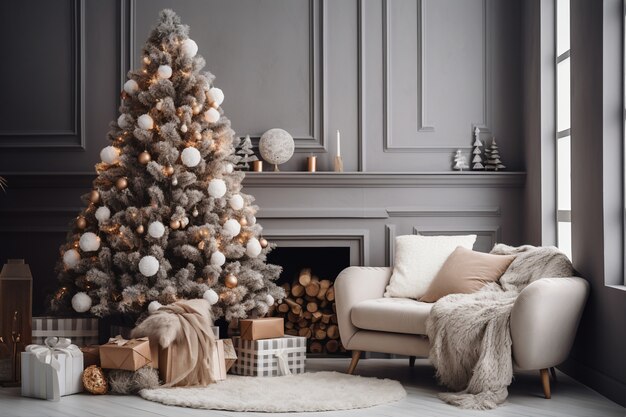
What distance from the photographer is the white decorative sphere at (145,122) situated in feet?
14.2

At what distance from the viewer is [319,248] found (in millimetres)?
5391

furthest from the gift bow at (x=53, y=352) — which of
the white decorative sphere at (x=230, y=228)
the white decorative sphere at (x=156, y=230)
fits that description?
the white decorative sphere at (x=230, y=228)

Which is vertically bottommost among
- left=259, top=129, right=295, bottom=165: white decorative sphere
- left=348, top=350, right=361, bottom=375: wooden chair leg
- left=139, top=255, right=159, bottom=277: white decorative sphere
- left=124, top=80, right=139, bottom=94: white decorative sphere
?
left=348, top=350, right=361, bottom=375: wooden chair leg

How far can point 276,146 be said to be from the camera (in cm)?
504

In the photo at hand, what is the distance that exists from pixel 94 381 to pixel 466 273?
78.5 inches

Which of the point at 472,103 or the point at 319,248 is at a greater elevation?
the point at 472,103

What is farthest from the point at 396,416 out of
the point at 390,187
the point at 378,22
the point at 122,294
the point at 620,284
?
the point at 378,22

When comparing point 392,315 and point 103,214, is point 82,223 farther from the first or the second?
point 392,315

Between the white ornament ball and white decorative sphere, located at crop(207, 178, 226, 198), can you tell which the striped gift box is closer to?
the white ornament ball

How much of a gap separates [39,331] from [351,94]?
2.42m

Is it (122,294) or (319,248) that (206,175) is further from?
(319,248)

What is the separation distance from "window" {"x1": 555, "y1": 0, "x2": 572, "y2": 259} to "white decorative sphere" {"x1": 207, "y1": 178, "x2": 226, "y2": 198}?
2.00 metres

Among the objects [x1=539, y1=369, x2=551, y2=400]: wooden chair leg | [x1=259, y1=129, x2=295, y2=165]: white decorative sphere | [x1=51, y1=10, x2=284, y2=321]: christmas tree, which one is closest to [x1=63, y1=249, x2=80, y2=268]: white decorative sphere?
[x1=51, y1=10, x2=284, y2=321]: christmas tree

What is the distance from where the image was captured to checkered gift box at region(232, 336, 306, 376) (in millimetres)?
4270
